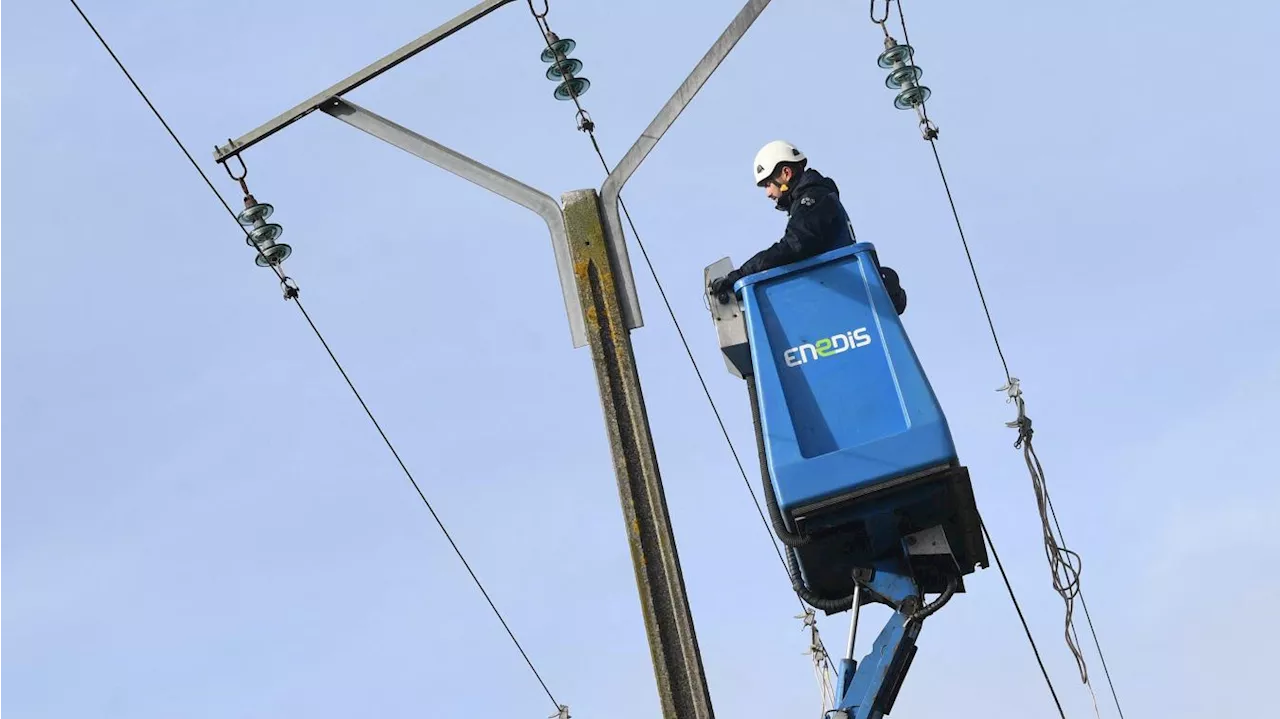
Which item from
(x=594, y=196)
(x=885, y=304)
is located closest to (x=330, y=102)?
(x=594, y=196)

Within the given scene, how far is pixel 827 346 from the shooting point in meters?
7.39

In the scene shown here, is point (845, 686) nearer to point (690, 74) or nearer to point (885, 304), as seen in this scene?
point (885, 304)

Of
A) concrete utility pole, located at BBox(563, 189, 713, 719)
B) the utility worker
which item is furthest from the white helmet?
concrete utility pole, located at BBox(563, 189, 713, 719)

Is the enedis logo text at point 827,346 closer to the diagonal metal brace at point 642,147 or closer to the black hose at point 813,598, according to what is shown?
the diagonal metal brace at point 642,147

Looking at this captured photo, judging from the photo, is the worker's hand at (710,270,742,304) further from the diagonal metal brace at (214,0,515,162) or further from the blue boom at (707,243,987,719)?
the diagonal metal brace at (214,0,515,162)

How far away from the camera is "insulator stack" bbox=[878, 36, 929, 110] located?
880 centimetres

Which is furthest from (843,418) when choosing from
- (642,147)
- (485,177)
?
(485,177)

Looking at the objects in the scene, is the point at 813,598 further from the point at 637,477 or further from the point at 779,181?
the point at 779,181

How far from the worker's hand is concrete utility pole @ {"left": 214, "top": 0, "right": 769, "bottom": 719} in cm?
33

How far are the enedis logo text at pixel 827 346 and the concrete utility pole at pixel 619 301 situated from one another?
599 millimetres

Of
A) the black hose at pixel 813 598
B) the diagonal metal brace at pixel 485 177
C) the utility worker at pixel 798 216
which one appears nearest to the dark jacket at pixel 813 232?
the utility worker at pixel 798 216

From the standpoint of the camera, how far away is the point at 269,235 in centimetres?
855

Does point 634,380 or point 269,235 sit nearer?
point 634,380

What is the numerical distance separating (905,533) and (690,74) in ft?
6.61
